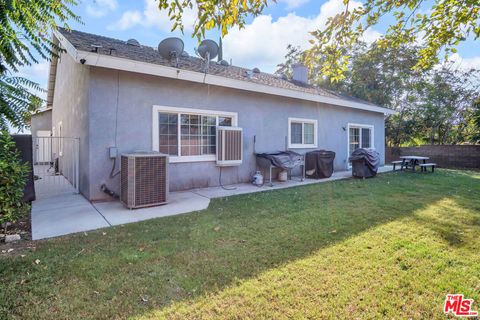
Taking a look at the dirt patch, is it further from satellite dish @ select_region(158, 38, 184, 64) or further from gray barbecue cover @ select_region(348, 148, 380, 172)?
gray barbecue cover @ select_region(348, 148, 380, 172)

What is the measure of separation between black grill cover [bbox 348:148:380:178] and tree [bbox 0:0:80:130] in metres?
8.83

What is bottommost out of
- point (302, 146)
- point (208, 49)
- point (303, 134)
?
point (302, 146)

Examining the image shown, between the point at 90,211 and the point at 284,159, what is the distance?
5.13m

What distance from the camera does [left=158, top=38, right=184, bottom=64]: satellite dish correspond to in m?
6.60

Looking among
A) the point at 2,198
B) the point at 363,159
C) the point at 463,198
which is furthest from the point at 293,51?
the point at 2,198

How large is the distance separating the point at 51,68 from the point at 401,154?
19018mm

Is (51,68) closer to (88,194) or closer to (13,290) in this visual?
(88,194)

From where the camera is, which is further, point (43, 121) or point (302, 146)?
point (43, 121)

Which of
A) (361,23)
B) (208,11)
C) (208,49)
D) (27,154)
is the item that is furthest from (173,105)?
(361,23)

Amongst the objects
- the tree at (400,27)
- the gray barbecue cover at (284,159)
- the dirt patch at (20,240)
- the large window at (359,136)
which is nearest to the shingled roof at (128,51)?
the gray barbecue cover at (284,159)

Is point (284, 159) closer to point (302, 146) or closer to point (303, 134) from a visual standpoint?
point (302, 146)

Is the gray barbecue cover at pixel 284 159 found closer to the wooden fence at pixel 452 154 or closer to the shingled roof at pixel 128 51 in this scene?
the shingled roof at pixel 128 51

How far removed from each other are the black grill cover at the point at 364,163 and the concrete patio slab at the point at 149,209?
5936 mm

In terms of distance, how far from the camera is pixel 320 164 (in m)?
8.80
